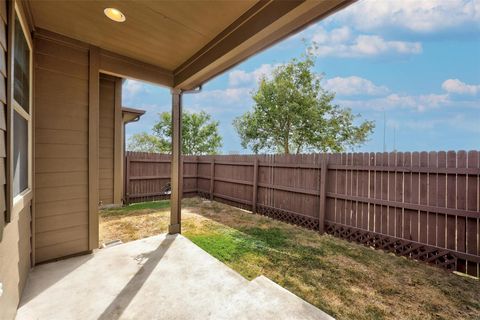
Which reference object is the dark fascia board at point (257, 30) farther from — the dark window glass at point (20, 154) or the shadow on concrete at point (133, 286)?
the shadow on concrete at point (133, 286)


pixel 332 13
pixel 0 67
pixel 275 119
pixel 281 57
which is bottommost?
pixel 0 67

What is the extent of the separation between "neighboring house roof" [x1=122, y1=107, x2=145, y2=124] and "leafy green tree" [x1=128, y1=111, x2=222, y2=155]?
10.9m

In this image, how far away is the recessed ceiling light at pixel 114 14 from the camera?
2.16 meters

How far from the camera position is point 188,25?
2365 millimetres

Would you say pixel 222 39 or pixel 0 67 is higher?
pixel 222 39

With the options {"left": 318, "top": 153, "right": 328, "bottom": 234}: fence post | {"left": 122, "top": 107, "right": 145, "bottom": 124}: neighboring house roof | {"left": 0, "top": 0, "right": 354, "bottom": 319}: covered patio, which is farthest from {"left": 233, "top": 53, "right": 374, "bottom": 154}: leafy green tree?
{"left": 0, "top": 0, "right": 354, "bottom": 319}: covered patio

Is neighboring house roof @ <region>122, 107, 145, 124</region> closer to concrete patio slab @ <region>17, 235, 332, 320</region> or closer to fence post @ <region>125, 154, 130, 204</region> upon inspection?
fence post @ <region>125, 154, 130, 204</region>

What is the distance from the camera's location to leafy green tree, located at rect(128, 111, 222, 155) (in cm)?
1856

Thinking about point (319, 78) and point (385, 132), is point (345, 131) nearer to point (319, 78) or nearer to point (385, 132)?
point (385, 132)

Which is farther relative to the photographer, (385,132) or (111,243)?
(385,132)

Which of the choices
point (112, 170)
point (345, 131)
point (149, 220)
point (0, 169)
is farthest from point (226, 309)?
point (345, 131)

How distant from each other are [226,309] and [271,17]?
8.58 ft

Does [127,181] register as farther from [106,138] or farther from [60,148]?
[60,148]

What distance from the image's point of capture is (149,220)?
4961 mm
